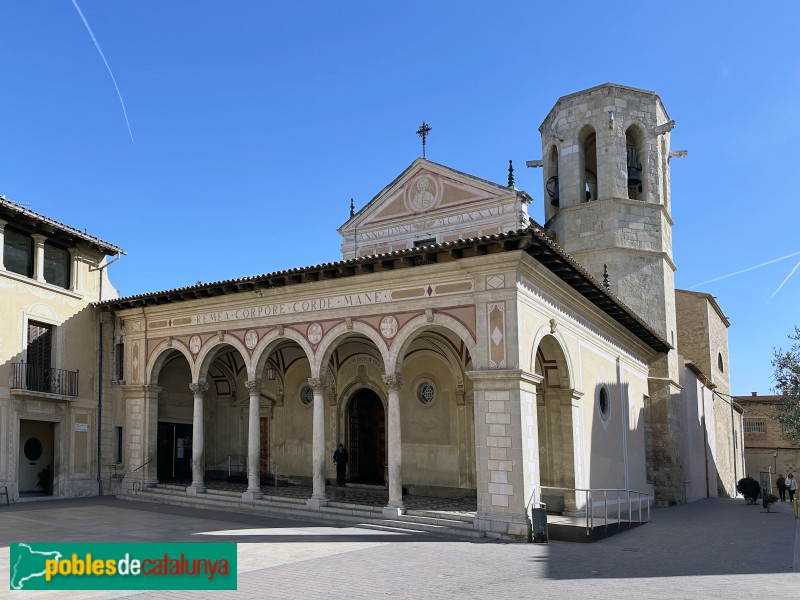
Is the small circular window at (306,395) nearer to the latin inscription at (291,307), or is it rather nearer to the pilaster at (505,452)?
the latin inscription at (291,307)

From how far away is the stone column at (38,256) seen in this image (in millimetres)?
19859

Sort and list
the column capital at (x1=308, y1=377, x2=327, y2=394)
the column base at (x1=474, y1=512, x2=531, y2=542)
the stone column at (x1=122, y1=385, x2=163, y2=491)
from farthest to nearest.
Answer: the stone column at (x1=122, y1=385, x2=163, y2=491)
the column capital at (x1=308, y1=377, x2=327, y2=394)
the column base at (x1=474, y1=512, x2=531, y2=542)

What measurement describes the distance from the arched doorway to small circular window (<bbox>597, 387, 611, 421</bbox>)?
20.5 feet

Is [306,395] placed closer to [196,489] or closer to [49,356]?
[196,489]

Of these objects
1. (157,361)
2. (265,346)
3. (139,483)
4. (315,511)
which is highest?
(265,346)

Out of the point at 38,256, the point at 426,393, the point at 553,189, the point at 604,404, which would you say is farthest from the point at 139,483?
the point at 553,189

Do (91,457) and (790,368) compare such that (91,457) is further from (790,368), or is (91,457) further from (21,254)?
(790,368)

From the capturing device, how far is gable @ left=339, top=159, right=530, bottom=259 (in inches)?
899

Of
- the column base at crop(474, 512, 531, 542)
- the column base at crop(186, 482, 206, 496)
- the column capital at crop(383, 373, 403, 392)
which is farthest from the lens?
the column base at crop(186, 482, 206, 496)

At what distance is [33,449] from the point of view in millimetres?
20797

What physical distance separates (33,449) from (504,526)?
14139 millimetres

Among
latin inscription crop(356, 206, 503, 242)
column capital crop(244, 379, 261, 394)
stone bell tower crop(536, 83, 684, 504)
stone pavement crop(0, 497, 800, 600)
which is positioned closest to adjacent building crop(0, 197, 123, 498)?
stone pavement crop(0, 497, 800, 600)

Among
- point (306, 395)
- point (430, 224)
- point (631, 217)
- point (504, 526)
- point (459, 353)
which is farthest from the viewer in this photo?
point (631, 217)

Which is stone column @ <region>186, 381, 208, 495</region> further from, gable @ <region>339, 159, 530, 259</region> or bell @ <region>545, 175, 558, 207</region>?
bell @ <region>545, 175, 558, 207</region>
